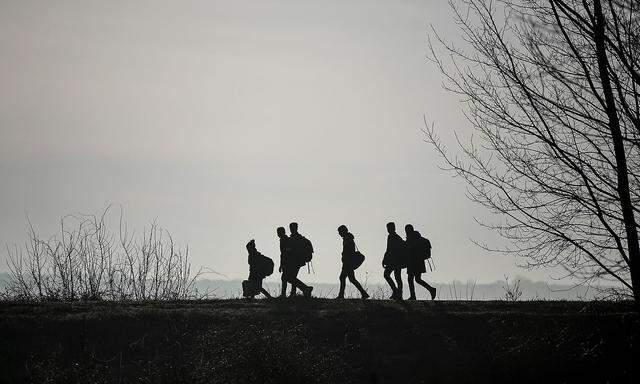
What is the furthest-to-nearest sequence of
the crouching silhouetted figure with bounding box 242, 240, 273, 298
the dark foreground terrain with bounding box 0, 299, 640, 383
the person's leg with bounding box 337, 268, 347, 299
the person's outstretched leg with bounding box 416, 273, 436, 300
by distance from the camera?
1. the crouching silhouetted figure with bounding box 242, 240, 273, 298
2. the person's outstretched leg with bounding box 416, 273, 436, 300
3. the person's leg with bounding box 337, 268, 347, 299
4. the dark foreground terrain with bounding box 0, 299, 640, 383

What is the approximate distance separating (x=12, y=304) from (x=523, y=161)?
12.7 meters

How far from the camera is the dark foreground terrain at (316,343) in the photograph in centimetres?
1341

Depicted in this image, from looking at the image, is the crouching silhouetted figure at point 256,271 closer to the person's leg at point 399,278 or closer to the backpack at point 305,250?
the backpack at point 305,250

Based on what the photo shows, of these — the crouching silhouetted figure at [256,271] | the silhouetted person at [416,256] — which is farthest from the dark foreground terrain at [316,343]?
the crouching silhouetted figure at [256,271]

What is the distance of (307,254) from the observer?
20.0 metres

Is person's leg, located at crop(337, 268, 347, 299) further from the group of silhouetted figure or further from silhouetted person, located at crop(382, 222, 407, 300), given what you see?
silhouetted person, located at crop(382, 222, 407, 300)

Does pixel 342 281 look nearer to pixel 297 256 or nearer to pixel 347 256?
pixel 347 256

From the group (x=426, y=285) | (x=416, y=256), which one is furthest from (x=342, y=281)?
(x=426, y=285)

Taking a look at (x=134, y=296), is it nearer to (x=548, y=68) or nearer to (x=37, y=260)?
(x=37, y=260)

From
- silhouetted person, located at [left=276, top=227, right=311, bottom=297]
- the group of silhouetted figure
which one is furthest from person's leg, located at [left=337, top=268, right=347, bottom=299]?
silhouetted person, located at [left=276, top=227, right=311, bottom=297]

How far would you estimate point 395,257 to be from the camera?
64.6 ft

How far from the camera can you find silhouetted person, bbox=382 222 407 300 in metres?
19.6

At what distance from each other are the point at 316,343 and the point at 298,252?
4.99m

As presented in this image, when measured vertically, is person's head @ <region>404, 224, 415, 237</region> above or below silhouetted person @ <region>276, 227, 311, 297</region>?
above
